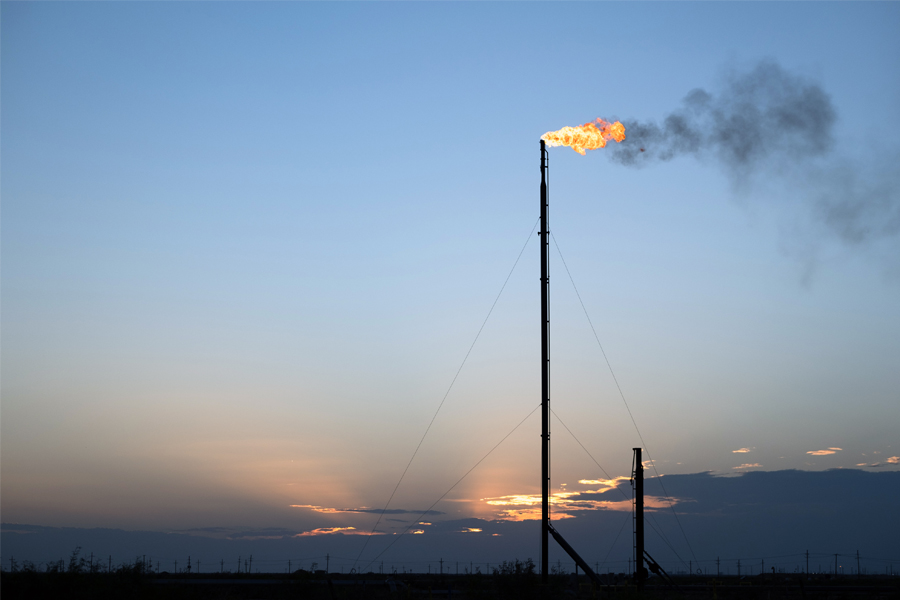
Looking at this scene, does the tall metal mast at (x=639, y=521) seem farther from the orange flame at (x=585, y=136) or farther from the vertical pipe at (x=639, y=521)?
the orange flame at (x=585, y=136)

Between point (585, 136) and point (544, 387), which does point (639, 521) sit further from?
point (585, 136)

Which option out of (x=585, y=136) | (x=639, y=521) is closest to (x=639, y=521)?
(x=639, y=521)

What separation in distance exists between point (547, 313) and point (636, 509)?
393 inches

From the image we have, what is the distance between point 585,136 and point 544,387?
12609mm

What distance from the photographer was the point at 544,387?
3184 cm

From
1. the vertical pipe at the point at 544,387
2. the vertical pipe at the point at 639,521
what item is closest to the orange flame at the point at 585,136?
the vertical pipe at the point at 544,387

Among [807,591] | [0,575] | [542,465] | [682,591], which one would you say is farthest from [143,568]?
[807,591]

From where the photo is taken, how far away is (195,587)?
33.1m

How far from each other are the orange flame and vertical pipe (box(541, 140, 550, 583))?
35.5 inches

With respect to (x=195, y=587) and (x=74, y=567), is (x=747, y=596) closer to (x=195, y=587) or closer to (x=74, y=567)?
(x=195, y=587)

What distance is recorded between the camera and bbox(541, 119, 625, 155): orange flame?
113ft

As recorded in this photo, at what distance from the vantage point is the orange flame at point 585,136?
3459 cm

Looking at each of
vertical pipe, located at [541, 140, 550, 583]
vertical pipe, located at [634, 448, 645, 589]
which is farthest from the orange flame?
vertical pipe, located at [634, 448, 645, 589]

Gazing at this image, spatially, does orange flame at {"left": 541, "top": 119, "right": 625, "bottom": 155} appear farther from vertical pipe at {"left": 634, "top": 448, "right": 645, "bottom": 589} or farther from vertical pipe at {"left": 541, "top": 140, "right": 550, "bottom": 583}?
vertical pipe at {"left": 634, "top": 448, "right": 645, "bottom": 589}
